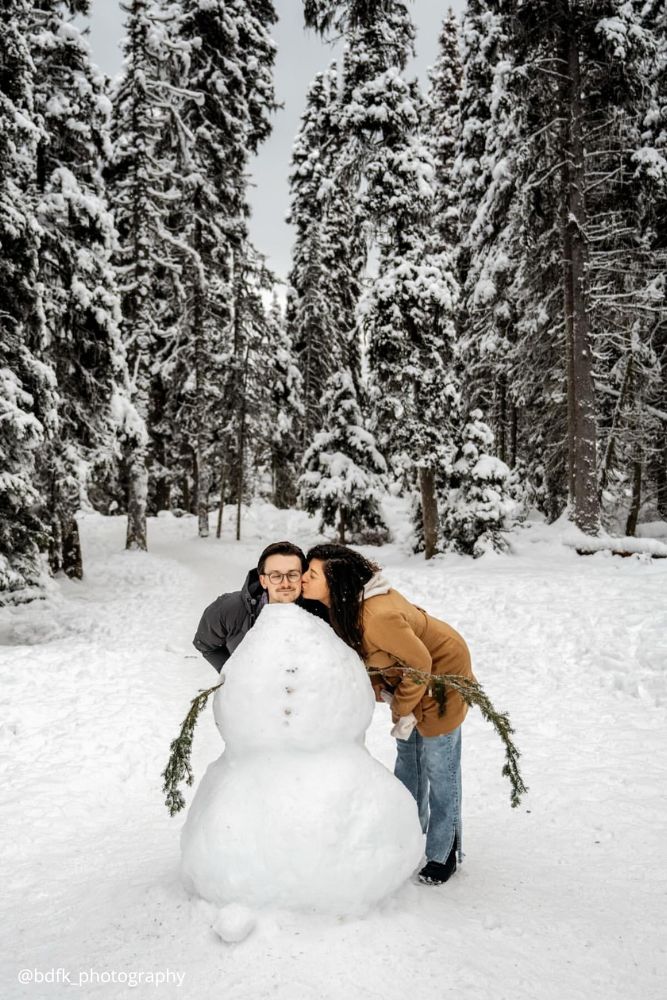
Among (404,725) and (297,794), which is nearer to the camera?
(297,794)

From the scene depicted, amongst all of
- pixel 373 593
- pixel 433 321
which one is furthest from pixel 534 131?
pixel 373 593

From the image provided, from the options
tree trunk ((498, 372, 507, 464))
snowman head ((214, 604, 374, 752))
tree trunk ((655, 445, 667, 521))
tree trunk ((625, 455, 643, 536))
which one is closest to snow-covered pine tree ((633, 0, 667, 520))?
tree trunk ((655, 445, 667, 521))

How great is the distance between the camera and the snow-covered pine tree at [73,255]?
11352mm

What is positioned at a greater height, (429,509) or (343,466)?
(343,466)

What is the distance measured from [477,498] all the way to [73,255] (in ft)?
34.5

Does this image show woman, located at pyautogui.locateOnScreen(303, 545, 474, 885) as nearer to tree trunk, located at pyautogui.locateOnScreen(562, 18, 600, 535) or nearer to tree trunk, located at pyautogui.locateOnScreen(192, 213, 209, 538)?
tree trunk, located at pyautogui.locateOnScreen(562, 18, 600, 535)

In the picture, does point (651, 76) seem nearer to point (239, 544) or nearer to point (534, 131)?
point (534, 131)

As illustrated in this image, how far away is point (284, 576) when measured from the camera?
2895mm

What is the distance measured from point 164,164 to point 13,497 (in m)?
17.3

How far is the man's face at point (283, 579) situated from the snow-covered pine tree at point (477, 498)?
471 inches

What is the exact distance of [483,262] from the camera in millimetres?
18359

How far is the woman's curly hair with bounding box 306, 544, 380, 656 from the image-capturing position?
2867 millimetres

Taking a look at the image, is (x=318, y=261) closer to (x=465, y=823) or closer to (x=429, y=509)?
(x=429, y=509)

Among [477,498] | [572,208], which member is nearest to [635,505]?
[477,498]
